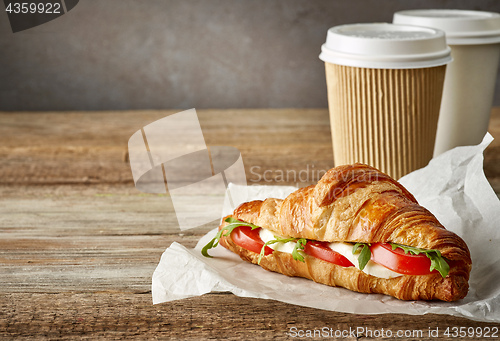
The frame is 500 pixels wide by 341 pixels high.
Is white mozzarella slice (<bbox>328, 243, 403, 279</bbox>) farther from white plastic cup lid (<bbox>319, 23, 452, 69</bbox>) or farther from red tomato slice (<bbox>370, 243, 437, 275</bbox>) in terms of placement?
white plastic cup lid (<bbox>319, 23, 452, 69</bbox>)

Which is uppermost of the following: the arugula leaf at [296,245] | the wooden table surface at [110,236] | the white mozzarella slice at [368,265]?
the arugula leaf at [296,245]

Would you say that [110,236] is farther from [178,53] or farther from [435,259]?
[178,53]

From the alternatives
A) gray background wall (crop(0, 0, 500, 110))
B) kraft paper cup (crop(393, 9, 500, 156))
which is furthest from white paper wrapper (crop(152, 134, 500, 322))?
gray background wall (crop(0, 0, 500, 110))

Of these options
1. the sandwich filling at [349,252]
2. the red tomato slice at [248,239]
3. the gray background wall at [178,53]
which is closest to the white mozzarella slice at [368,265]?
the sandwich filling at [349,252]

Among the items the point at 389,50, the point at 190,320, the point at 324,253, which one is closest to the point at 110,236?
the point at 190,320

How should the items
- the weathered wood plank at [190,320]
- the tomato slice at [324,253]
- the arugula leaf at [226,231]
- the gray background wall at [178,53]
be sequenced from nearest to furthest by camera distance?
1. the weathered wood plank at [190,320]
2. the tomato slice at [324,253]
3. the arugula leaf at [226,231]
4. the gray background wall at [178,53]

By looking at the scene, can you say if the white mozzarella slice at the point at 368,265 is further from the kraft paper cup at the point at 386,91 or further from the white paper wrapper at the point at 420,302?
the kraft paper cup at the point at 386,91
